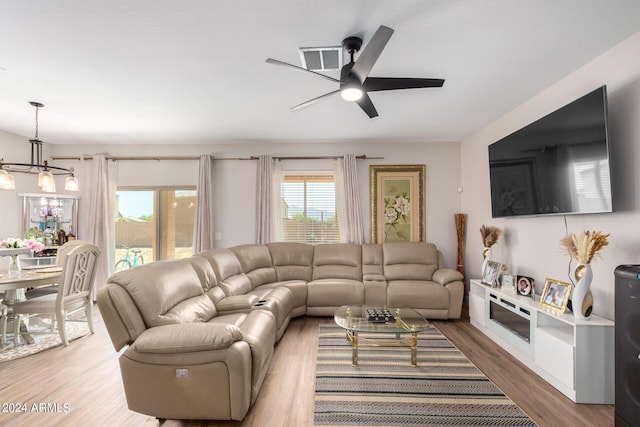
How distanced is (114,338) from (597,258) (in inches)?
146

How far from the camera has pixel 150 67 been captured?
2.56 meters

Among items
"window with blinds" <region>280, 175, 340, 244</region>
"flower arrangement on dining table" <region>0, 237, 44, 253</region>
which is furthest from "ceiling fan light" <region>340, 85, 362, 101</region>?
"flower arrangement on dining table" <region>0, 237, 44, 253</region>

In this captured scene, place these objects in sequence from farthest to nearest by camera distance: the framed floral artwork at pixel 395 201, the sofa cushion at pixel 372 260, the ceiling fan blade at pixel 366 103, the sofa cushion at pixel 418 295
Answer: the framed floral artwork at pixel 395 201 → the sofa cushion at pixel 372 260 → the sofa cushion at pixel 418 295 → the ceiling fan blade at pixel 366 103

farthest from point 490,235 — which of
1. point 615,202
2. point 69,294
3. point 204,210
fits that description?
point 69,294

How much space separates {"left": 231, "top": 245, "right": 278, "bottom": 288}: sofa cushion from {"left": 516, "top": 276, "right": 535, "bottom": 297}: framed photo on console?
309 cm

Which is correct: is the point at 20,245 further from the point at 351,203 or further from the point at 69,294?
the point at 351,203

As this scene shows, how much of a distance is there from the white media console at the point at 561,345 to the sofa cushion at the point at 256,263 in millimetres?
2928

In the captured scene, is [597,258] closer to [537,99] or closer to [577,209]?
[577,209]

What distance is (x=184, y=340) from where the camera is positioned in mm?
1876

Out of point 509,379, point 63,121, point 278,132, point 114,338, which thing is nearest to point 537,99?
point 509,379

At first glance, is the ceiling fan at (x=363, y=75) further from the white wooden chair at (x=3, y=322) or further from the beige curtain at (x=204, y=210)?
the white wooden chair at (x=3, y=322)

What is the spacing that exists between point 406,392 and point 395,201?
10.5ft

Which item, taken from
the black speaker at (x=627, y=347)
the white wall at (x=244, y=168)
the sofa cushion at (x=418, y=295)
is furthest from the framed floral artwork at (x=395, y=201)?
the black speaker at (x=627, y=347)

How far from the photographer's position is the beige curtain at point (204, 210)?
4867mm
